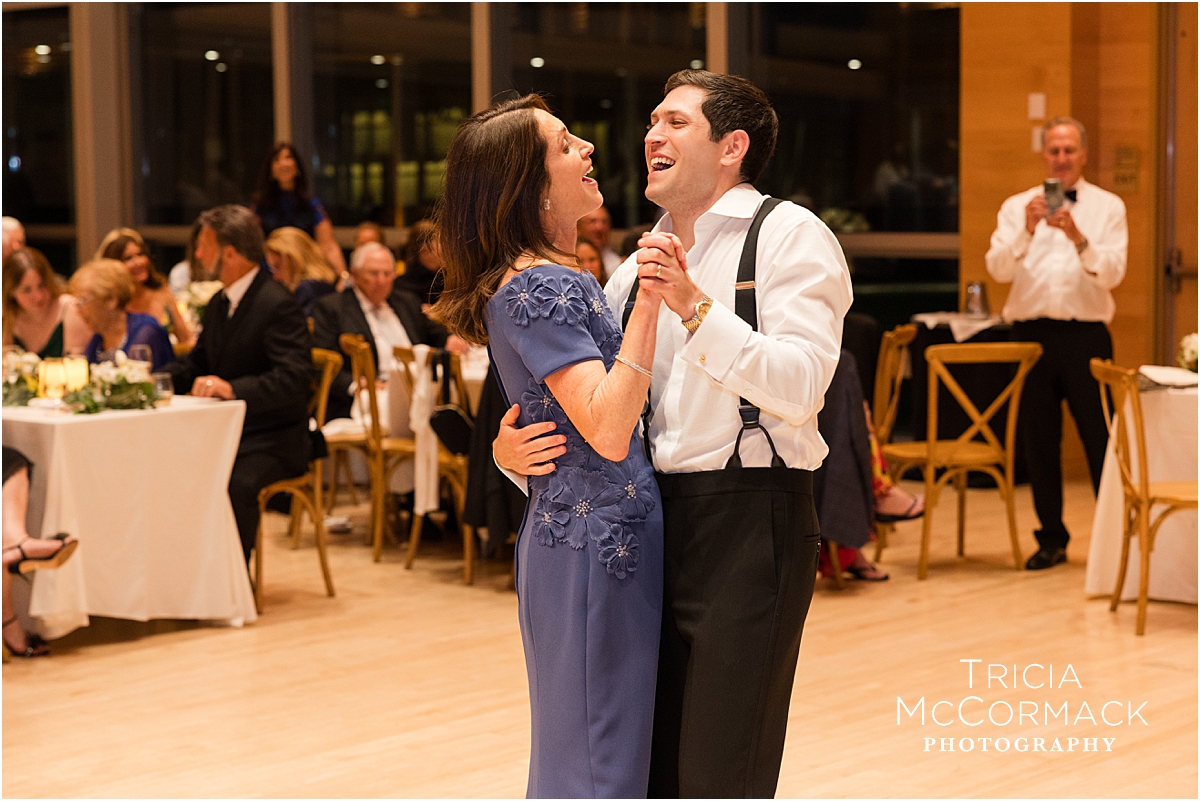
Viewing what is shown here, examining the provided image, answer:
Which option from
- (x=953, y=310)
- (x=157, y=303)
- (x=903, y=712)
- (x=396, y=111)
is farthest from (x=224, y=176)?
(x=903, y=712)

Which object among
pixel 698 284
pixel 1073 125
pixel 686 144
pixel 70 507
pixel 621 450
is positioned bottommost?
pixel 70 507

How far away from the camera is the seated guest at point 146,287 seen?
25.7ft

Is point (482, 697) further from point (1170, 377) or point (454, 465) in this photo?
point (1170, 377)

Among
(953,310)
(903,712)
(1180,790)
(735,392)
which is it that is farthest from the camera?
(953,310)

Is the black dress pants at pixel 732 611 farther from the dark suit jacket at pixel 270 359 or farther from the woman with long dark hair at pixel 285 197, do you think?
the woman with long dark hair at pixel 285 197

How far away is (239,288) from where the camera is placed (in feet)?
18.8

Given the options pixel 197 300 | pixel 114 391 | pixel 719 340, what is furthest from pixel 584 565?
pixel 197 300

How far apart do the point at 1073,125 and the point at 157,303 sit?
478cm

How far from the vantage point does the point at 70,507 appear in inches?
196

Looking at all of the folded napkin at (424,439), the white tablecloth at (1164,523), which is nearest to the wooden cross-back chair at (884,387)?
the white tablecloth at (1164,523)

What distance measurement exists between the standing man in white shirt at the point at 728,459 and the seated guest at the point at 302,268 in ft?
20.7

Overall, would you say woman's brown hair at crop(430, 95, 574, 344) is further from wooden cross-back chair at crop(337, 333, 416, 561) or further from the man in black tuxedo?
wooden cross-back chair at crop(337, 333, 416, 561)

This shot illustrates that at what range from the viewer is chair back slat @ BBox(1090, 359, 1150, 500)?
201 inches

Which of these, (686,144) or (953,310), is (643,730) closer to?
(686,144)
